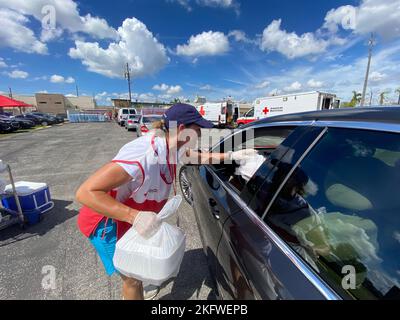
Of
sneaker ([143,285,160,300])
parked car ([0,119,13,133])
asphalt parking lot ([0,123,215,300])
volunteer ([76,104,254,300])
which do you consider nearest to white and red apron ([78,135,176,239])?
volunteer ([76,104,254,300])

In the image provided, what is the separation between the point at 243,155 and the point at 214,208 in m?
0.66

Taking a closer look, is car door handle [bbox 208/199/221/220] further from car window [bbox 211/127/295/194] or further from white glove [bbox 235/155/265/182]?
white glove [bbox 235/155/265/182]

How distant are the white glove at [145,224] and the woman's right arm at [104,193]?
1.2 inches

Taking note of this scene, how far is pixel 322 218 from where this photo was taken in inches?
39.2

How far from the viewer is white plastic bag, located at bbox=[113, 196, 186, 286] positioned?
116cm

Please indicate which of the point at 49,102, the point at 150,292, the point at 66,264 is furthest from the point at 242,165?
the point at 49,102

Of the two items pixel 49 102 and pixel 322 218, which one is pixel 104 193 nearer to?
pixel 322 218

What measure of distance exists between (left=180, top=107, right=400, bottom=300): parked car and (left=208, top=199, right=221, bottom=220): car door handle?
18cm

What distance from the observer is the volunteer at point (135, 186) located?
1.11 metres

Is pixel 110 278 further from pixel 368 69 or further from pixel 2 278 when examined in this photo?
pixel 368 69

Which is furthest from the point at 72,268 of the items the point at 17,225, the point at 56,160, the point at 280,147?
the point at 56,160

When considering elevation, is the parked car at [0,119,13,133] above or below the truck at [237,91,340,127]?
below

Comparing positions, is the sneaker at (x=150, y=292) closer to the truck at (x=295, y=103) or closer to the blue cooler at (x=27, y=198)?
the blue cooler at (x=27, y=198)
